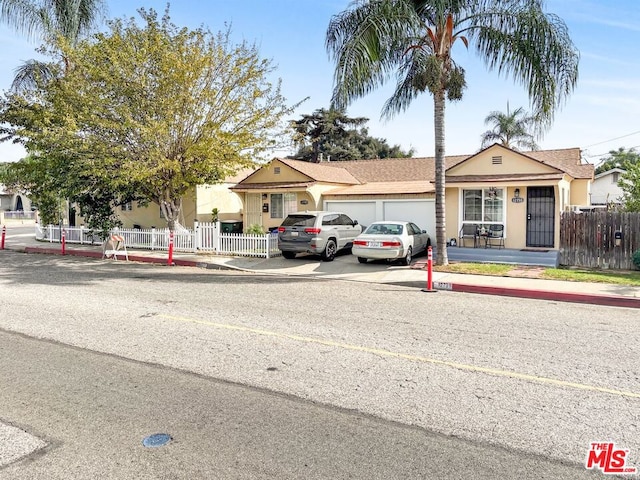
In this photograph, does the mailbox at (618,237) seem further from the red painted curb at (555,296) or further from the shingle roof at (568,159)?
the shingle roof at (568,159)

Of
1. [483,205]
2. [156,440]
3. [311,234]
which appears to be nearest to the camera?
[156,440]

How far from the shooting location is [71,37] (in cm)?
2233

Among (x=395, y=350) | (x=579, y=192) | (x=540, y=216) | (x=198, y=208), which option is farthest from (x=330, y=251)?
(x=579, y=192)

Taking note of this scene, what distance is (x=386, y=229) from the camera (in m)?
16.1

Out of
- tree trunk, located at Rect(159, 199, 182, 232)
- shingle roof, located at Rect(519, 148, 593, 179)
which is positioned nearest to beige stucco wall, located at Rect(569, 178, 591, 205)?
shingle roof, located at Rect(519, 148, 593, 179)

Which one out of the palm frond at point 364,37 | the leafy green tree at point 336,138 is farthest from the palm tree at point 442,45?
the leafy green tree at point 336,138

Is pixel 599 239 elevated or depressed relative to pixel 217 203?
depressed

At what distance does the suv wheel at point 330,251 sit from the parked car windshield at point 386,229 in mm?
1432

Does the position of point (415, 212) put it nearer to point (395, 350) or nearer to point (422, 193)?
point (422, 193)

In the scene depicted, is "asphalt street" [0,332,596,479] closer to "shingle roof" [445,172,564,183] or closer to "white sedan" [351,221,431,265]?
"white sedan" [351,221,431,265]

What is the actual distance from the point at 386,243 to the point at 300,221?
10.5 feet

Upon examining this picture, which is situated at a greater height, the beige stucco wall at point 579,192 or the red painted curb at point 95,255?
the beige stucco wall at point 579,192

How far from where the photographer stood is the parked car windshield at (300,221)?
1644 cm

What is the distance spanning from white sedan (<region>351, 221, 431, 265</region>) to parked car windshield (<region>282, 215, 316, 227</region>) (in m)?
1.79
